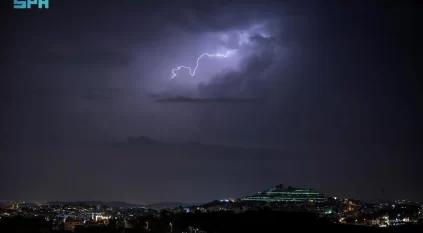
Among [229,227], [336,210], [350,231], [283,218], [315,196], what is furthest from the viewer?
[315,196]

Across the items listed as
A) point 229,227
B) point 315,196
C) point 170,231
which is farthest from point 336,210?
point 170,231

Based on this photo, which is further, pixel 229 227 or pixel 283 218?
pixel 283 218

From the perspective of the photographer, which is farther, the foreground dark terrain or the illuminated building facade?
the illuminated building facade

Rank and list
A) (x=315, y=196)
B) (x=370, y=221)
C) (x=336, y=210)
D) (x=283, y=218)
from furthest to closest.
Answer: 1. (x=315, y=196)
2. (x=336, y=210)
3. (x=370, y=221)
4. (x=283, y=218)

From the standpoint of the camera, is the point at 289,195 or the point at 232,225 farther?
the point at 289,195

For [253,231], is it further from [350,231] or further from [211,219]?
[211,219]

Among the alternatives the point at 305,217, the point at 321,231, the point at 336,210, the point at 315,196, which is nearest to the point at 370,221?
the point at 305,217

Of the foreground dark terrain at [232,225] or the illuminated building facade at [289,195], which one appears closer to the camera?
the foreground dark terrain at [232,225]
